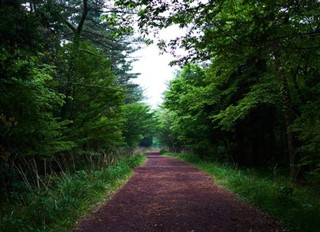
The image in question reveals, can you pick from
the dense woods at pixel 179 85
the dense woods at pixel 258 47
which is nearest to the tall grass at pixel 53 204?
the dense woods at pixel 179 85

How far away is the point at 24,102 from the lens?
7.55m

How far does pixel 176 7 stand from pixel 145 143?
203ft

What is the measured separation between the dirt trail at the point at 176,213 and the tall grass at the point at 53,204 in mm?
408

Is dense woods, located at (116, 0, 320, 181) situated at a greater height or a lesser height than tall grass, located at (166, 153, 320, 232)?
greater

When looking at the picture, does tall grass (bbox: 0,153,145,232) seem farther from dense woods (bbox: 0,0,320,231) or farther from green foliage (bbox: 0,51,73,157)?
green foliage (bbox: 0,51,73,157)

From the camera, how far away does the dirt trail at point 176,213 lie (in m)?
6.04

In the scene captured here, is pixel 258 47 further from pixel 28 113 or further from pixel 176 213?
pixel 28 113

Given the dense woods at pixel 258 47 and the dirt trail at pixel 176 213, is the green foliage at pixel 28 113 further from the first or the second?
the dense woods at pixel 258 47

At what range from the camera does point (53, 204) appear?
688cm

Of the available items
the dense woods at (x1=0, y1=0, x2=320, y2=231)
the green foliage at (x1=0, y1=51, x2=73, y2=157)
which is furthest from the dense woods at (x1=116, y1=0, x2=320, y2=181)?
the green foliage at (x1=0, y1=51, x2=73, y2=157)

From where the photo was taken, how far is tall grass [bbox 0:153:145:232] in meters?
→ 5.86

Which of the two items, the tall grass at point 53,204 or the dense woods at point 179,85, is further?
the tall grass at point 53,204

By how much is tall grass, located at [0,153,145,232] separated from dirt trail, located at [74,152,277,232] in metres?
0.41

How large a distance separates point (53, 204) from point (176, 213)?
276 centimetres
